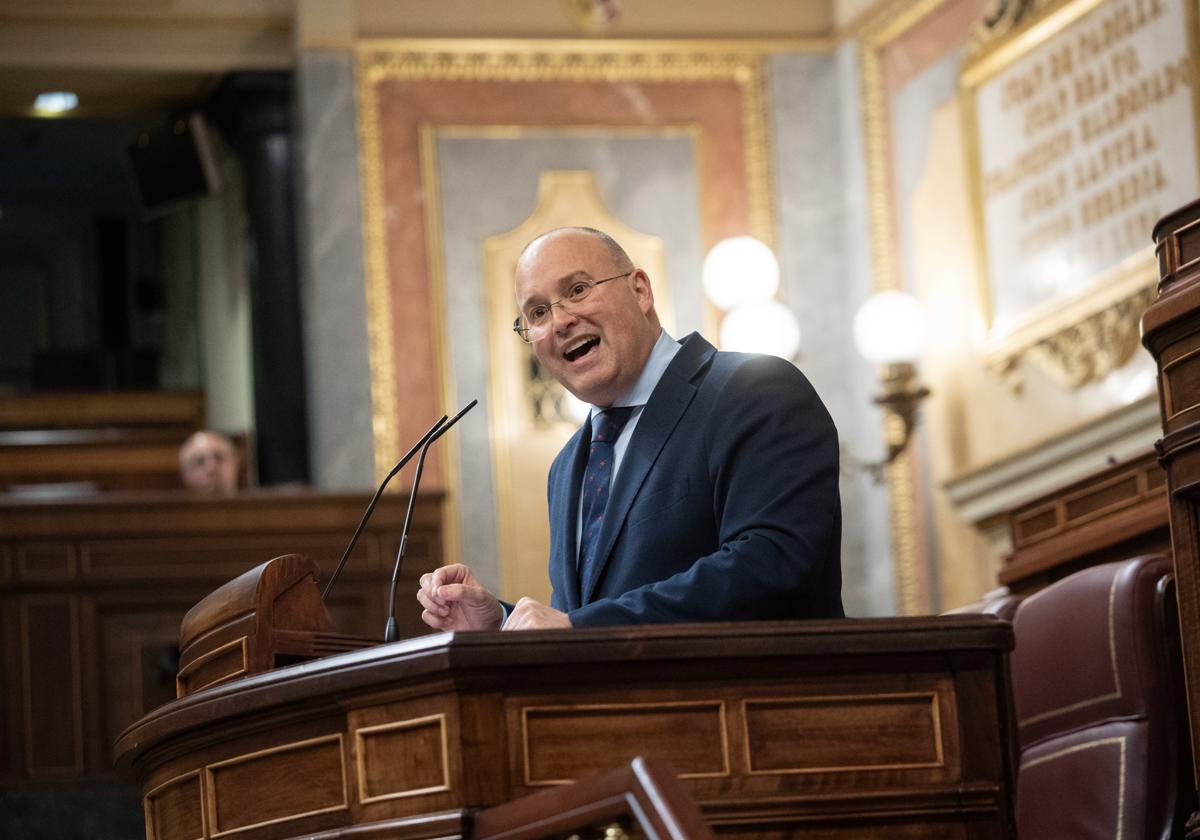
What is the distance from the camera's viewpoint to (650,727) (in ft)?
8.68

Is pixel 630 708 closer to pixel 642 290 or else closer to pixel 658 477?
pixel 658 477

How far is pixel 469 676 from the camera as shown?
100 inches

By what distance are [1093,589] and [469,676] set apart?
65.4 inches

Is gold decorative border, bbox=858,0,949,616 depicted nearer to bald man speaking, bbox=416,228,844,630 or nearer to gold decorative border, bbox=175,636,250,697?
bald man speaking, bbox=416,228,844,630

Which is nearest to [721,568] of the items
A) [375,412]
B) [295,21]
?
[375,412]

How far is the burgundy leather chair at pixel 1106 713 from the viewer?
3568mm

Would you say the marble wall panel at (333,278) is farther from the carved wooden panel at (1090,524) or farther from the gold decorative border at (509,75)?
the carved wooden panel at (1090,524)

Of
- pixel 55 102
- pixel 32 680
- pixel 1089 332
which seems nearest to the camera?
pixel 32 680

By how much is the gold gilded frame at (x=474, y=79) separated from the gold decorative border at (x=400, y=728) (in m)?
6.32

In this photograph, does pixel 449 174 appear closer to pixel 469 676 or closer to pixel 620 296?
pixel 620 296

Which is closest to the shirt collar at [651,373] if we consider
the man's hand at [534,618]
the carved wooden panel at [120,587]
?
the man's hand at [534,618]

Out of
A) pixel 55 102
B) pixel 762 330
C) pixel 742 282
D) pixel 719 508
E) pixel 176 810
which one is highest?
pixel 55 102

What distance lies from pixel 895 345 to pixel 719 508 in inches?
207

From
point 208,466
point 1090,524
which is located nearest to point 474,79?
point 208,466
